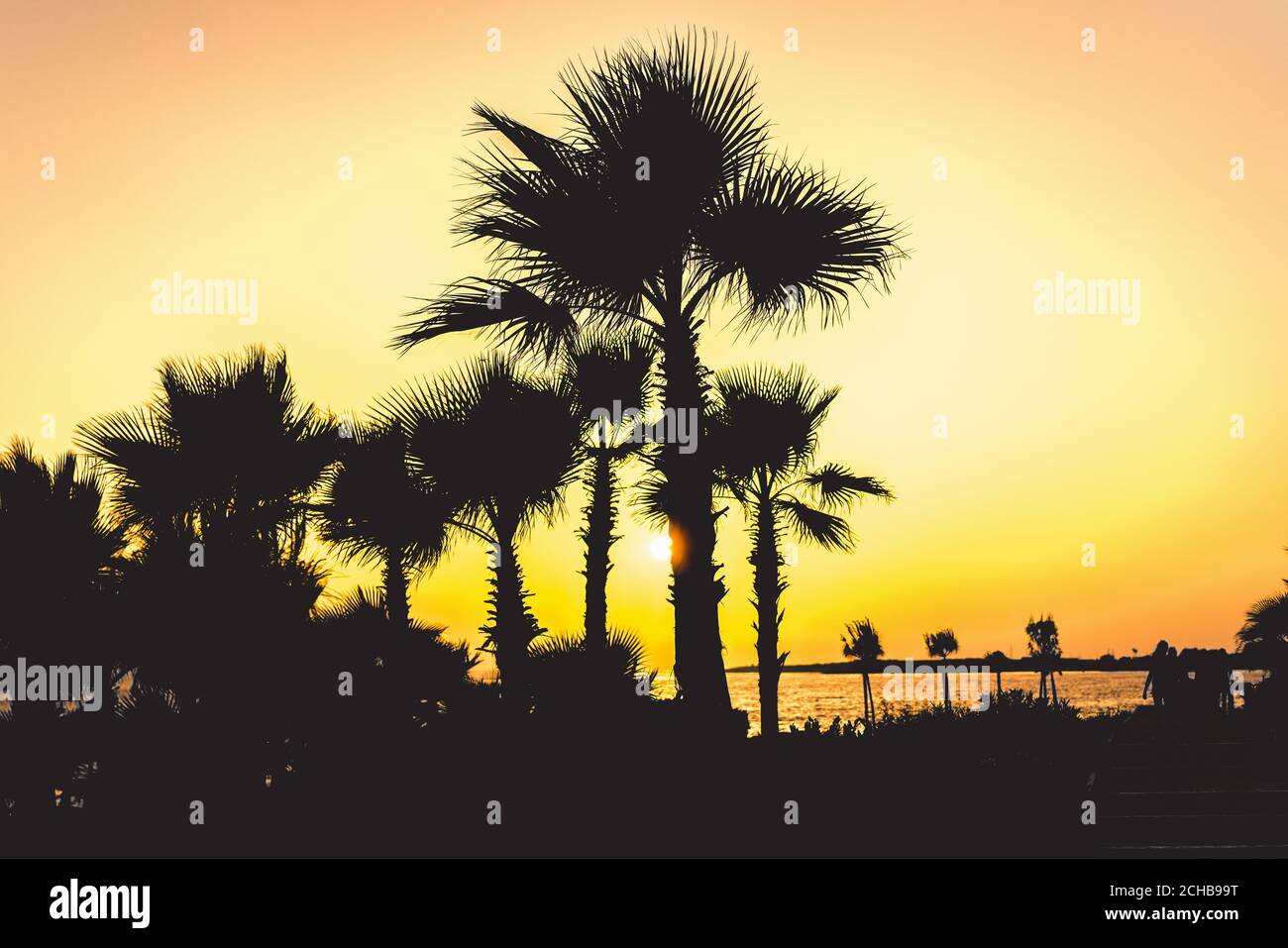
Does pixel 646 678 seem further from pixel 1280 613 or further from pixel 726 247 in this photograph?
pixel 1280 613

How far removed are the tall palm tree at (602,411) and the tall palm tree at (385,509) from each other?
325 centimetres

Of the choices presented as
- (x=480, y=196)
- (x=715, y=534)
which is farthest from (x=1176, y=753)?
(x=480, y=196)

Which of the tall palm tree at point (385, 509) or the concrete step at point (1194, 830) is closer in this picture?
the concrete step at point (1194, 830)

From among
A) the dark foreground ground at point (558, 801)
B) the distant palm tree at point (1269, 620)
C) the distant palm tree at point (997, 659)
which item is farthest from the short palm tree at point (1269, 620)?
the dark foreground ground at point (558, 801)

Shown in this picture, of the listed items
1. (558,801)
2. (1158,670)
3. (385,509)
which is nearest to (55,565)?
(385,509)

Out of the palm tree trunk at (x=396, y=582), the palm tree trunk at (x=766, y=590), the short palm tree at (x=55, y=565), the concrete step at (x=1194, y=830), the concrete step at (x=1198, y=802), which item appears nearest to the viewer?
the concrete step at (x=1194, y=830)

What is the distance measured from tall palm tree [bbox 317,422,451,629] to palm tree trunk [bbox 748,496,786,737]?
22.6ft

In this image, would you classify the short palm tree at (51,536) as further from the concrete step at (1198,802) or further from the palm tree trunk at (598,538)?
the concrete step at (1198,802)

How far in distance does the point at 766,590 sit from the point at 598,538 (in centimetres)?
382

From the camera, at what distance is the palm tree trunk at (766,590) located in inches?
833

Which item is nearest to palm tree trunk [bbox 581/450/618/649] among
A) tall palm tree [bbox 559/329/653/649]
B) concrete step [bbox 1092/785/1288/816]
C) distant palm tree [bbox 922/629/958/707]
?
tall palm tree [bbox 559/329/653/649]

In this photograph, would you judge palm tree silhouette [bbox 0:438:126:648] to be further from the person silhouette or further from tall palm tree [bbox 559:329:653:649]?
the person silhouette

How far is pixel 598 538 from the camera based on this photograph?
2000 centimetres

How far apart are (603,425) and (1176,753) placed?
11.0 meters
